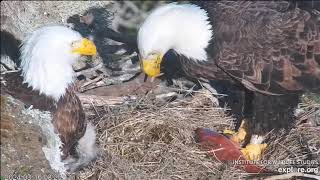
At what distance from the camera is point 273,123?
4.81 m

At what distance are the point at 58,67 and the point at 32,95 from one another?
239 mm

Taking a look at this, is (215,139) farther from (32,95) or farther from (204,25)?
(32,95)

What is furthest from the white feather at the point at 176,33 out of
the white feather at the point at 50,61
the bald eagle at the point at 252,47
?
the white feather at the point at 50,61

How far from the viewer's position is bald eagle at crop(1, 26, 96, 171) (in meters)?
4.46

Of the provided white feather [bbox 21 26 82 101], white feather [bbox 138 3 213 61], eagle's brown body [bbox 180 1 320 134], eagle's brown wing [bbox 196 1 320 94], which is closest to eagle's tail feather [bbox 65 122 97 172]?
white feather [bbox 21 26 82 101]

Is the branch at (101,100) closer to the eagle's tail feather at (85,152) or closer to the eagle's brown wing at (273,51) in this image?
the eagle's tail feather at (85,152)

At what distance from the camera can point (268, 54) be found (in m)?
4.59

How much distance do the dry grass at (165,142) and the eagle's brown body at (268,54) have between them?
24 cm

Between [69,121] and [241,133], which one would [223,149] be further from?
[69,121]

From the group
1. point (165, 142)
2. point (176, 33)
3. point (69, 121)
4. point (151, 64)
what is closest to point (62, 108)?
point (69, 121)

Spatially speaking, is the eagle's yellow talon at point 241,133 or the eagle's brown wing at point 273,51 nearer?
the eagle's brown wing at point 273,51

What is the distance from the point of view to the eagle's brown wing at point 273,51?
4582mm

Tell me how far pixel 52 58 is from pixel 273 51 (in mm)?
1405

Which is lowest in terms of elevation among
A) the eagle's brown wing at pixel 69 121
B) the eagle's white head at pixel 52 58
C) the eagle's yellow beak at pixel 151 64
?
the eagle's brown wing at pixel 69 121
